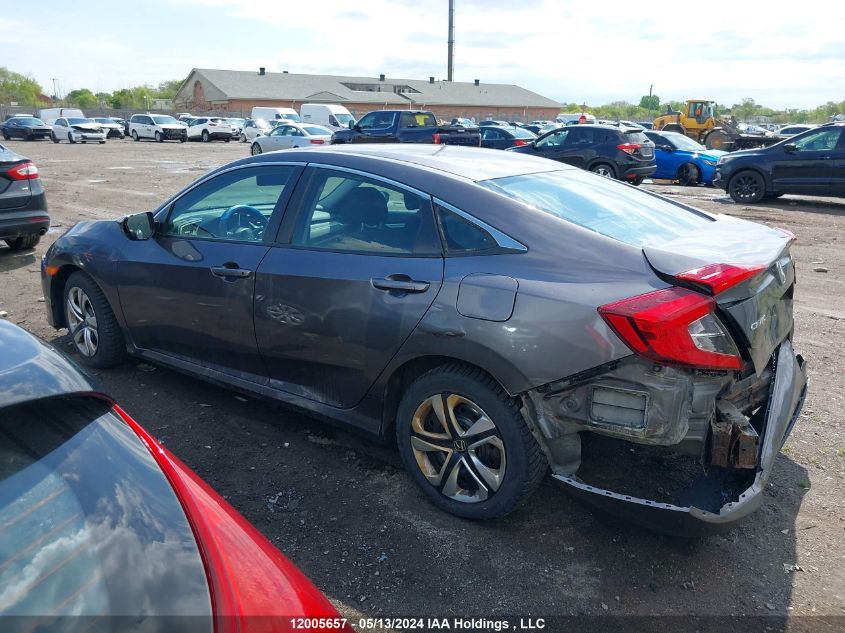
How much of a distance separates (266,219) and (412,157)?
90 cm

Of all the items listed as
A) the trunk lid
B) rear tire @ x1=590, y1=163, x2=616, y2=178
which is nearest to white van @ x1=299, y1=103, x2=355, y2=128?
rear tire @ x1=590, y1=163, x2=616, y2=178

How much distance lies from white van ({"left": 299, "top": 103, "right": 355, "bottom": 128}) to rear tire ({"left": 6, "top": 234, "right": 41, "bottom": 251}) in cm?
3250

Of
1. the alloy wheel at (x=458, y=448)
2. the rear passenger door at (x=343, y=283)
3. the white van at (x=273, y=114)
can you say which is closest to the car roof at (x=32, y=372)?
the rear passenger door at (x=343, y=283)

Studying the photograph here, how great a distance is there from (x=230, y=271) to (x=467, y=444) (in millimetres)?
1681

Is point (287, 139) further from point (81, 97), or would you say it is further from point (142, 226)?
point (81, 97)

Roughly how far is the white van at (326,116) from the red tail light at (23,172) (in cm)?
3294

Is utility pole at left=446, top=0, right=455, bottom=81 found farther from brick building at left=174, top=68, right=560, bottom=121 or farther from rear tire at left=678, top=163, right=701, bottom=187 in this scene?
rear tire at left=678, top=163, right=701, bottom=187

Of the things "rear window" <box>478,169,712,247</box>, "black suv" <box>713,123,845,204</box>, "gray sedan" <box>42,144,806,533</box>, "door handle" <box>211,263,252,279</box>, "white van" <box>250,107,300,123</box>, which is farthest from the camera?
"white van" <box>250,107,300,123</box>

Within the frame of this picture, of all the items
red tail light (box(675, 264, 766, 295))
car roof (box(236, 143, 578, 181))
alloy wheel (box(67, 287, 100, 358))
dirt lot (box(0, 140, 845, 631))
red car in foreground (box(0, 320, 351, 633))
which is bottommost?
dirt lot (box(0, 140, 845, 631))

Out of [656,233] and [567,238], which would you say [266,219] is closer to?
[567,238]

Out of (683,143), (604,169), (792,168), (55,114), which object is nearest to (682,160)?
(683,143)

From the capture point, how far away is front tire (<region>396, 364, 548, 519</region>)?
2.91 metres

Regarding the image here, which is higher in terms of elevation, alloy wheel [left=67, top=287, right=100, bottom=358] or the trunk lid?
the trunk lid

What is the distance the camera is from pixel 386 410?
3371 millimetres
